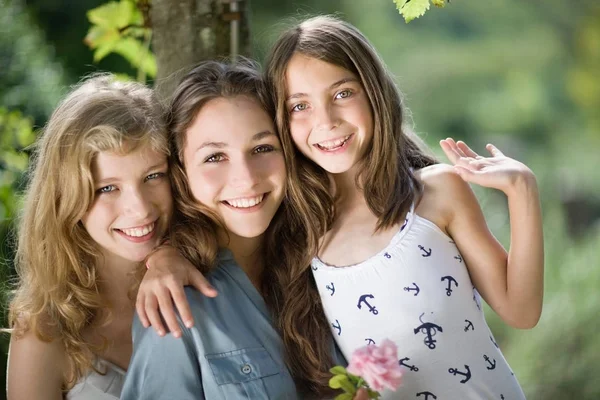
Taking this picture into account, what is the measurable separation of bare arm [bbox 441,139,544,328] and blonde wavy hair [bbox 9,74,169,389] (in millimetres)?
770

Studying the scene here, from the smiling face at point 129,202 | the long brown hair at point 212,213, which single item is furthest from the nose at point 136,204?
the long brown hair at point 212,213

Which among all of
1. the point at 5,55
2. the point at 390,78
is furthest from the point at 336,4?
the point at 390,78

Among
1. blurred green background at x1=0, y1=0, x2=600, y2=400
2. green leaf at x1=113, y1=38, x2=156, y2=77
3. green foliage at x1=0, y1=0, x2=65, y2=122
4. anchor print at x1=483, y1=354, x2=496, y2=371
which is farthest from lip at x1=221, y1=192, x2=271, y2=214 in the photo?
blurred green background at x1=0, y1=0, x2=600, y2=400

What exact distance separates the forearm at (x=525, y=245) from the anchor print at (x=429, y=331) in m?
0.21

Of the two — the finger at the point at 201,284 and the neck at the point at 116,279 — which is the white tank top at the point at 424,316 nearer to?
the finger at the point at 201,284

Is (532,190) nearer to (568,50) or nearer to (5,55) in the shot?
(5,55)

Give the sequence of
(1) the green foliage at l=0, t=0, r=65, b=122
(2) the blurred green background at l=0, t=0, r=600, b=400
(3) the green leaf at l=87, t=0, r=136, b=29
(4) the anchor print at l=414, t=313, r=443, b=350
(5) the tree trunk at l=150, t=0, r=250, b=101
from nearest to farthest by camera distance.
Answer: (4) the anchor print at l=414, t=313, r=443, b=350 < (5) the tree trunk at l=150, t=0, r=250, b=101 < (3) the green leaf at l=87, t=0, r=136, b=29 < (1) the green foliage at l=0, t=0, r=65, b=122 < (2) the blurred green background at l=0, t=0, r=600, b=400

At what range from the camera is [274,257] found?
2.41m

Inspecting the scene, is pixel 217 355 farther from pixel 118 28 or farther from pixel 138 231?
pixel 118 28

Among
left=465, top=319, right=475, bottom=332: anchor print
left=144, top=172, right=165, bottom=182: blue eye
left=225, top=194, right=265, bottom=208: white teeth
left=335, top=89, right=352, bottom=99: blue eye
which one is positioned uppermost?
left=335, top=89, right=352, bottom=99: blue eye

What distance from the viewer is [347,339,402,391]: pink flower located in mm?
1738

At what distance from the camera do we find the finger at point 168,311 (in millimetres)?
2057

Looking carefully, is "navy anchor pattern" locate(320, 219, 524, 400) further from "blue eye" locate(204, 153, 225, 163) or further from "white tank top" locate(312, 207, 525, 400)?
"blue eye" locate(204, 153, 225, 163)

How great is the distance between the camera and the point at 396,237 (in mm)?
2229
